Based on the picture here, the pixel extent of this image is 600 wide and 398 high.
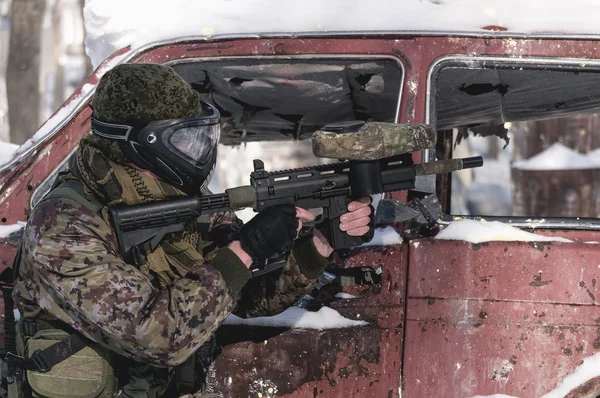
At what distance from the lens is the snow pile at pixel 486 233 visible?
285 centimetres

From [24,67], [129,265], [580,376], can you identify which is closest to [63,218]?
[129,265]

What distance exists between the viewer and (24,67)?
15.0 metres

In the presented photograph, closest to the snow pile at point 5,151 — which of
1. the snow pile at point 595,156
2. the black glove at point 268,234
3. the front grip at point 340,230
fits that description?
the black glove at point 268,234

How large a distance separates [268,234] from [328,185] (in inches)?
11.9

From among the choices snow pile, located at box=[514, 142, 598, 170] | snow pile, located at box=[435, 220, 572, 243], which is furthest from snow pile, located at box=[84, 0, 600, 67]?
snow pile, located at box=[514, 142, 598, 170]

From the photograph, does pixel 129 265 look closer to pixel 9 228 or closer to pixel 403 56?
pixel 9 228

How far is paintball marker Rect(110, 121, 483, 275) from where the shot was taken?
2.54 m

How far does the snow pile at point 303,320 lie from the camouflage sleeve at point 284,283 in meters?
0.03

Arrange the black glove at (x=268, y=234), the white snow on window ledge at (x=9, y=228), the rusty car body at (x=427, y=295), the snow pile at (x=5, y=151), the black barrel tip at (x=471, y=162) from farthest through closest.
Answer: the snow pile at (x=5, y=151)
the white snow on window ledge at (x=9, y=228)
the rusty car body at (x=427, y=295)
the black barrel tip at (x=471, y=162)
the black glove at (x=268, y=234)

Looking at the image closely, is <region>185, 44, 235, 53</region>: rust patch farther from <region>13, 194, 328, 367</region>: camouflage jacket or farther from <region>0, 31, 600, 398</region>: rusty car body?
<region>13, 194, 328, 367</region>: camouflage jacket

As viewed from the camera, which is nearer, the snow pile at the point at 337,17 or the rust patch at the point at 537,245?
the rust patch at the point at 537,245

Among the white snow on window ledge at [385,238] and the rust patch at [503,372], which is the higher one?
the white snow on window ledge at [385,238]

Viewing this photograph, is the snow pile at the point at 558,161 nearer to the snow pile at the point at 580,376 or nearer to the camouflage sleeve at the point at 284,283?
the snow pile at the point at 580,376

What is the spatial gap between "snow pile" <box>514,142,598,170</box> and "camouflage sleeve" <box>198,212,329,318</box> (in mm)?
10208
